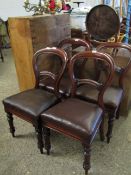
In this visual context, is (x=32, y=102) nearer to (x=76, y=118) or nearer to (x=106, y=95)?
(x=76, y=118)

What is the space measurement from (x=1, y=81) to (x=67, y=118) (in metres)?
2.17

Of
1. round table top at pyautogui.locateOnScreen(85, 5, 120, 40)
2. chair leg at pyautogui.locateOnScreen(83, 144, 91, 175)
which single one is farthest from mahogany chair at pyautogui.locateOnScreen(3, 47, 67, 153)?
round table top at pyautogui.locateOnScreen(85, 5, 120, 40)

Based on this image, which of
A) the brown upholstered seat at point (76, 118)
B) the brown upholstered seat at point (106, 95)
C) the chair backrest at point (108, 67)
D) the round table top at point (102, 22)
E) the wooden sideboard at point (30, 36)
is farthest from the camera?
the round table top at point (102, 22)

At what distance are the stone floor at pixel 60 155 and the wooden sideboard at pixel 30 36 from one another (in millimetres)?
643

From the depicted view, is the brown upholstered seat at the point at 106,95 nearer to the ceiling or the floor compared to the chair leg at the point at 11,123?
nearer to the ceiling

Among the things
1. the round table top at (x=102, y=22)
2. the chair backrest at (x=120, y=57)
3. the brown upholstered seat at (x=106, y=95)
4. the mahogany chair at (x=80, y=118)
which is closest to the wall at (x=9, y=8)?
the round table top at (x=102, y=22)

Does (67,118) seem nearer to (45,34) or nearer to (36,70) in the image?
(36,70)

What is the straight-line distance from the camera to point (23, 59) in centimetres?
208

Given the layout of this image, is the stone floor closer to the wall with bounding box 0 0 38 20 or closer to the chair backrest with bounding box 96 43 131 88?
the chair backrest with bounding box 96 43 131 88

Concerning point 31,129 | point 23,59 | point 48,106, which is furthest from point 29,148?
point 23,59

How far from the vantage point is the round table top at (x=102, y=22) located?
2.03 meters

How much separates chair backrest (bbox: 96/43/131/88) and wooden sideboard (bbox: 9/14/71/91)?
0.61 m

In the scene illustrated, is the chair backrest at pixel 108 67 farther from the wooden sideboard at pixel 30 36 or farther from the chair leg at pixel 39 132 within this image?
the wooden sideboard at pixel 30 36

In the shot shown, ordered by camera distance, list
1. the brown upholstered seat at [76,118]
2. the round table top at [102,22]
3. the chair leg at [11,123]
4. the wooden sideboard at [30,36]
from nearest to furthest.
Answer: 1. the brown upholstered seat at [76,118]
2. the chair leg at [11,123]
3. the wooden sideboard at [30,36]
4. the round table top at [102,22]
